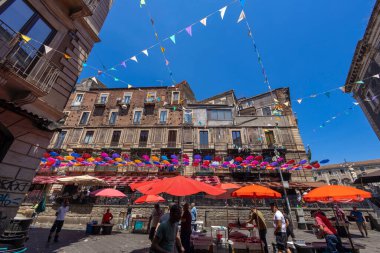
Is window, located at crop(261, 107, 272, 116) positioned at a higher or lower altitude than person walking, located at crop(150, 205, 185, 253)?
higher

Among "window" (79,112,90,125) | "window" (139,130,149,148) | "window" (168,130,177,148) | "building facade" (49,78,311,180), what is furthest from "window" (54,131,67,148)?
"window" (168,130,177,148)

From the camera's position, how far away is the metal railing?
200 inches

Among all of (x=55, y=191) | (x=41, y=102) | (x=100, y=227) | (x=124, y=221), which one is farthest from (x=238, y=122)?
(x=55, y=191)

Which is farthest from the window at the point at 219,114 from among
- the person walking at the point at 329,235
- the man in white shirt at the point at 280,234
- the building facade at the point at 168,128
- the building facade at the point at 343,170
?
the building facade at the point at 343,170

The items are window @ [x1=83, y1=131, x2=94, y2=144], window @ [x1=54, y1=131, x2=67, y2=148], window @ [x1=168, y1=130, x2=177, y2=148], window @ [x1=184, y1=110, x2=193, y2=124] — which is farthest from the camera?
window @ [x1=184, y1=110, x2=193, y2=124]

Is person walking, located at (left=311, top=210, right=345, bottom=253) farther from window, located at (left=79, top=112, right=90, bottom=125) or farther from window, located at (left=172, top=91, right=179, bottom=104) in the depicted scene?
window, located at (left=79, top=112, right=90, bottom=125)

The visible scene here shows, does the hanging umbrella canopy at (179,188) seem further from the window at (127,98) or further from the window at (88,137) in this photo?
the window at (127,98)

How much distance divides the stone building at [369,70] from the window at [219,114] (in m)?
13.3

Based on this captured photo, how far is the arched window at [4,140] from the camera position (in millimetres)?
5316

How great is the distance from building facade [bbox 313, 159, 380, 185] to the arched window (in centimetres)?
6859

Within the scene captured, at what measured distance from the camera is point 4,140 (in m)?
5.49

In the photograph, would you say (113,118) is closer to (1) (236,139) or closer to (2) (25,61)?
(1) (236,139)

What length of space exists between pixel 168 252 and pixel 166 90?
2760 cm

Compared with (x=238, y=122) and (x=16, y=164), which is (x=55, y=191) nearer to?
(x=16, y=164)
